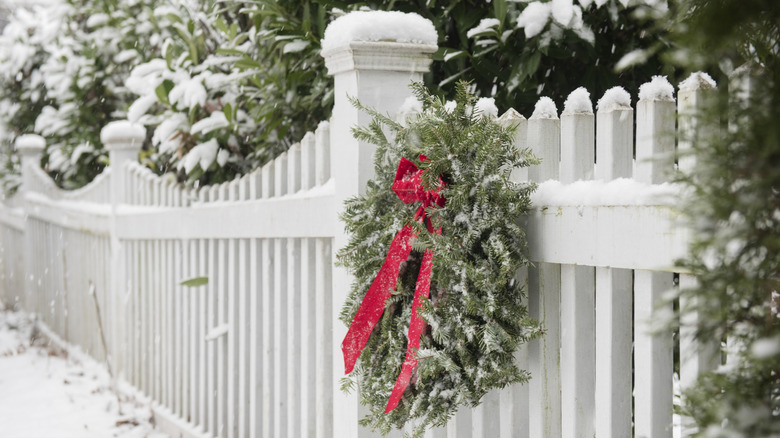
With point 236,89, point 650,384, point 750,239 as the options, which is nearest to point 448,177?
point 650,384

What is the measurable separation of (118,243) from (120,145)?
2.05 feet

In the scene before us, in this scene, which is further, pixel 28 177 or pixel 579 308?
pixel 28 177

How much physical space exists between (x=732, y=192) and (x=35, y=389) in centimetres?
550

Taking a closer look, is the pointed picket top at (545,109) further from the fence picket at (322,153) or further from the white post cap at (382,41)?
the fence picket at (322,153)

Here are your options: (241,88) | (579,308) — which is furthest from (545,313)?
(241,88)

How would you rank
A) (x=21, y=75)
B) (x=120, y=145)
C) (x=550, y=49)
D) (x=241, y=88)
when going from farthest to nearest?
(x=21, y=75), (x=120, y=145), (x=241, y=88), (x=550, y=49)

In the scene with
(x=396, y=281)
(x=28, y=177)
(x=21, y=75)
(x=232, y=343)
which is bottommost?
(x=232, y=343)

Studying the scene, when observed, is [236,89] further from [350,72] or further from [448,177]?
[448,177]

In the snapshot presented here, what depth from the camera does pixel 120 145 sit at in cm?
488

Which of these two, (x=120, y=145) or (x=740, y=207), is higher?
(x=120, y=145)

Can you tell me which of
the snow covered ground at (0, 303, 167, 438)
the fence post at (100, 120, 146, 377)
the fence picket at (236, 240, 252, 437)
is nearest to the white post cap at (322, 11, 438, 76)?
the fence picket at (236, 240, 252, 437)

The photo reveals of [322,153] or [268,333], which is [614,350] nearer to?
[322,153]

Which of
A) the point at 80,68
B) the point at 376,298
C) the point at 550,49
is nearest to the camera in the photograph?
the point at 376,298

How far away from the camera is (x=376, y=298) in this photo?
1.86 meters
